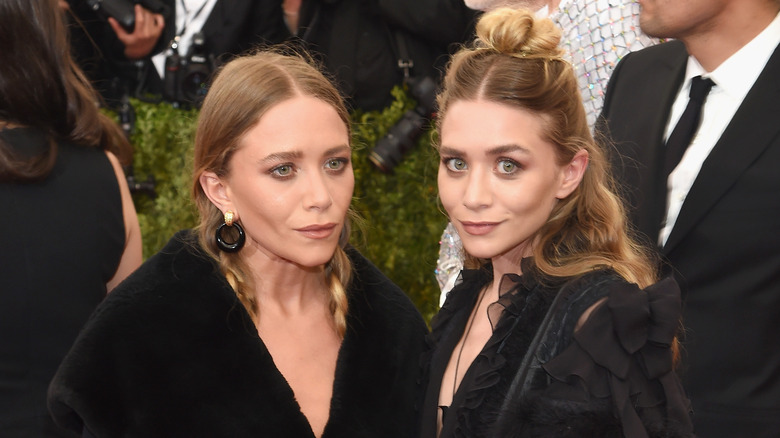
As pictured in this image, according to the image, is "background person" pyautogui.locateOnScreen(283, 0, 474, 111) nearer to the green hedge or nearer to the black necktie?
the green hedge

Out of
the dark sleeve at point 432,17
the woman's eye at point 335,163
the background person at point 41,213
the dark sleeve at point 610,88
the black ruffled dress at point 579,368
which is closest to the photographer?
the black ruffled dress at point 579,368

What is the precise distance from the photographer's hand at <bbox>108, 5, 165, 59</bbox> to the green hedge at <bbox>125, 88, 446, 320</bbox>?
0.80 ft

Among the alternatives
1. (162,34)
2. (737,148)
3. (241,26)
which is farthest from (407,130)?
(737,148)

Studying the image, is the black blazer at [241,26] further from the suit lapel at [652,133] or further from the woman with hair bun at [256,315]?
the woman with hair bun at [256,315]

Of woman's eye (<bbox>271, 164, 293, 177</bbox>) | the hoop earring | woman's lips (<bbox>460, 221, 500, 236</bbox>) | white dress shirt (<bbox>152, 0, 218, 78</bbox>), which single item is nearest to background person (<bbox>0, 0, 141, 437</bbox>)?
the hoop earring

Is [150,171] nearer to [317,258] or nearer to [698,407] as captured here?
[317,258]

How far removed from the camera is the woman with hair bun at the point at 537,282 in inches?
65.0

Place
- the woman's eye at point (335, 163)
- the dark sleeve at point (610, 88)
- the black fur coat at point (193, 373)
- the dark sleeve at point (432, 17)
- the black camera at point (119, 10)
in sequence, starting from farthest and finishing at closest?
the black camera at point (119, 10) → the dark sleeve at point (432, 17) → the dark sleeve at point (610, 88) → the woman's eye at point (335, 163) → the black fur coat at point (193, 373)

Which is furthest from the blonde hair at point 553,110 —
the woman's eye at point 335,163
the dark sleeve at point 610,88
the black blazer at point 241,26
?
the black blazer at point 241,26

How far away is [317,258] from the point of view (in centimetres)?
198

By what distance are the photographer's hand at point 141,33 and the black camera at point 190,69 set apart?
0.14m

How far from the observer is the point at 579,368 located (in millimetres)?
1637

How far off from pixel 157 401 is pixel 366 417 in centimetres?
44

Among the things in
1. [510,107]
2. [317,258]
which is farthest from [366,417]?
[510,107]
